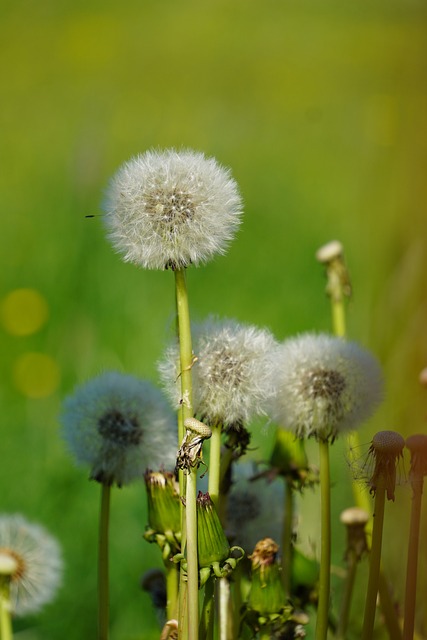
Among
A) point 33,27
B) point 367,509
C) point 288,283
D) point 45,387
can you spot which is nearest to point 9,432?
point 45,387

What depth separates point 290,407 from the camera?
0.98 meters

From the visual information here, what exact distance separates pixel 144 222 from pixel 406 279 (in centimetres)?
103

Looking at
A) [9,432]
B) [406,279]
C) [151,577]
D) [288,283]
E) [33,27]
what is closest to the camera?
[151,577]

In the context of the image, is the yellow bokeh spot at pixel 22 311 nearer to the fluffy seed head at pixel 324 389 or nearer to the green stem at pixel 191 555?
the fluffy seed head at pixel 324 389

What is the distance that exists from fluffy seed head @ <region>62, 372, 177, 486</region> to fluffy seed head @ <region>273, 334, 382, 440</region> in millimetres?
135

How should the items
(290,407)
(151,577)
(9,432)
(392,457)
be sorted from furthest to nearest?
(9,432)
(151,577)
(290,407)
(392,457)

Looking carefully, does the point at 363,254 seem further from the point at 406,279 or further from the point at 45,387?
the point at 45,387

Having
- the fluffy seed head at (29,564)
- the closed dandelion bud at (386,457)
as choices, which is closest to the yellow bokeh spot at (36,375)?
the fluffy seed head at (29,564)

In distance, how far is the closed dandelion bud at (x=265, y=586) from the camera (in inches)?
36.2

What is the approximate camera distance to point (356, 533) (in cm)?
110

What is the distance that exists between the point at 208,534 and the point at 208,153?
190cm

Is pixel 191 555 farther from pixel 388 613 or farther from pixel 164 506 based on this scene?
pixel 388 613

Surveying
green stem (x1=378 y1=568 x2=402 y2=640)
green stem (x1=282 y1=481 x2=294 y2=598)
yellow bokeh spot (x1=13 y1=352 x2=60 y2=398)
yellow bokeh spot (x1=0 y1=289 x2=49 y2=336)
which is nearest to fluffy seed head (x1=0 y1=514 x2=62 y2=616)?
green stem (x1=282 y1=481 x2=294 y2=598)

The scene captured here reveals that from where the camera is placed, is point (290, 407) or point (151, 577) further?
point (151, 577)
